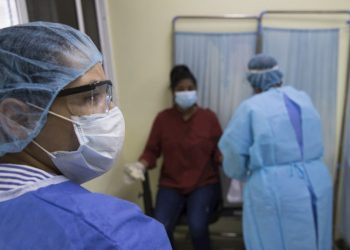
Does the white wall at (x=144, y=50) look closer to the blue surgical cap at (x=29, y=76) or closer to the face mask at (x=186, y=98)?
the face mask at (x=186, y=98)

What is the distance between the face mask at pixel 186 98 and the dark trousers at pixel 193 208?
57 centimetres

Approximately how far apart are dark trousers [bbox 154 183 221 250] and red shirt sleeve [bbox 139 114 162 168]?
0.22m

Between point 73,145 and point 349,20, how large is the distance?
207cm

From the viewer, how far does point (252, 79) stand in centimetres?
181

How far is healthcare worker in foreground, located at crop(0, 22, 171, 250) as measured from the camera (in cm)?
59

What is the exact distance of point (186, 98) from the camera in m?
2.10

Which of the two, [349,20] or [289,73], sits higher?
[349,20]

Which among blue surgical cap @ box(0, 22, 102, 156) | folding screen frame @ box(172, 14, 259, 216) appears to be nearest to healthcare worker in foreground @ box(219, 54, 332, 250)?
folding screen frame @ box(172, 14, 259, 216)

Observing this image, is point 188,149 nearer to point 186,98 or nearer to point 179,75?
point 186,98

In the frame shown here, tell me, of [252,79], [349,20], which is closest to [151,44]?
[252,79]

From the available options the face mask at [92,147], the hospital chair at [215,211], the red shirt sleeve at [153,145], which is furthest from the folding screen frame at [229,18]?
the face mask at [92,147]

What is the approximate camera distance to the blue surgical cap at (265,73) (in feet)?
5.76

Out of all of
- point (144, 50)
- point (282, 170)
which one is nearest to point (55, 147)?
point (282, 170)

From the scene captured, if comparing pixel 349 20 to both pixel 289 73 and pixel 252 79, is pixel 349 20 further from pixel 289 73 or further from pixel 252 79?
pixel 252 79
